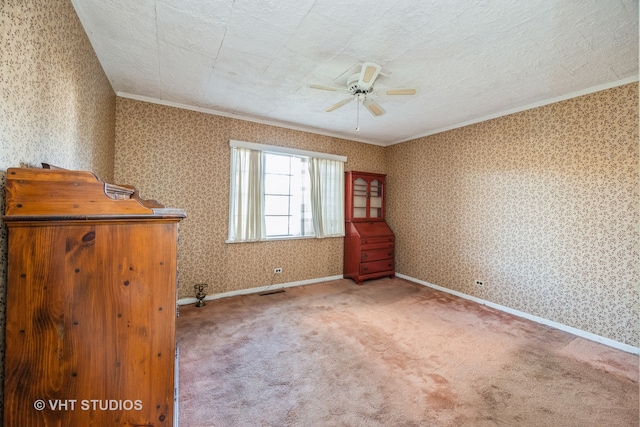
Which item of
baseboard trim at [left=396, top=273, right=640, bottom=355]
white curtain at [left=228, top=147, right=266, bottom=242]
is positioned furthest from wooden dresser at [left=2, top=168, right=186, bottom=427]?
baseboard trim at [left=396, top=273, right=640, bottom=355]

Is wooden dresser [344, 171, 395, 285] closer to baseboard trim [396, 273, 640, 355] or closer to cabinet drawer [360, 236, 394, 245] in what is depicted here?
cabinet drawer [360, 236, 394, 245]

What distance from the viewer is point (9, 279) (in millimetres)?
893

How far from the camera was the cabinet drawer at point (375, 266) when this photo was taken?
14.3 ft

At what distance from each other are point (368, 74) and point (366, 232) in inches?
110

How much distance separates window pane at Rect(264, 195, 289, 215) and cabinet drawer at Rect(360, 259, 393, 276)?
1.56 m

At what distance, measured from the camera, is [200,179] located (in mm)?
3432

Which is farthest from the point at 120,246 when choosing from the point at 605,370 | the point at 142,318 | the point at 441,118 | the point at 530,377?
the point at 441,118

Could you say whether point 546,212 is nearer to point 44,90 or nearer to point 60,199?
point 60,199

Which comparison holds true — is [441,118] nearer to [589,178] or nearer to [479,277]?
[589,178]

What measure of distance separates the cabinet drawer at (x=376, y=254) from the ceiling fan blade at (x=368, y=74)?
2.74 metres

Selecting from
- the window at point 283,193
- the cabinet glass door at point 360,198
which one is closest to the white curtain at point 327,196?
the window at point 283,193

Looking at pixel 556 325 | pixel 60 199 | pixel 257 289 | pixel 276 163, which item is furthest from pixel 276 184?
pixel 556 325

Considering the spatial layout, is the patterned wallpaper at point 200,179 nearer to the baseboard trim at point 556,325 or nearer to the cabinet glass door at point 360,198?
the cabinet glass door at point 360,198

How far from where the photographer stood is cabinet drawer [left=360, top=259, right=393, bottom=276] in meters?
4.36
